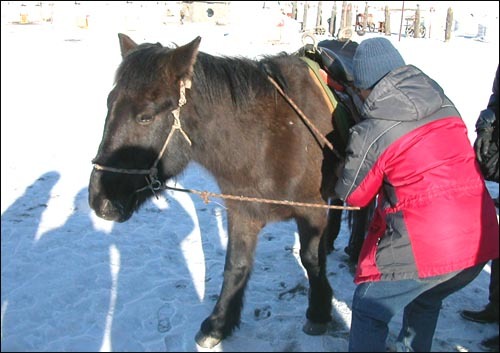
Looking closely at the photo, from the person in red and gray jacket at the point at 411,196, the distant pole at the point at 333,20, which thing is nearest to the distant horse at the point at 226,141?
the person in red and gray jacket at the point at 411,196

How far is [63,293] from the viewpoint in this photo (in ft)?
11.7

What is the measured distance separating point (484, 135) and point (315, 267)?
57.0 inches

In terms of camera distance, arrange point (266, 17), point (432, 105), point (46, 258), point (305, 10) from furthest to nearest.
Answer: point (266, 17), point (305, 10), point (46, 258), point (432, 105)

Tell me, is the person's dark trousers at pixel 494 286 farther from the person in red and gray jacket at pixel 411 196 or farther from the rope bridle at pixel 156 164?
the rope bridle at pixel 156 164

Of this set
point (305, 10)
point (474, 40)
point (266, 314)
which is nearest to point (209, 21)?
point (305, 10)

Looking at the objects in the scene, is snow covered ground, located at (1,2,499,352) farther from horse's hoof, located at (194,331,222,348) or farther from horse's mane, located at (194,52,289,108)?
horse's mane, located at (194,52,289,108)

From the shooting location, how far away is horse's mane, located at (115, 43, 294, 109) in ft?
7.64

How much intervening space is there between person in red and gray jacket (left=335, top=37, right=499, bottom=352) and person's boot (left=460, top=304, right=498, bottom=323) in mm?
1464

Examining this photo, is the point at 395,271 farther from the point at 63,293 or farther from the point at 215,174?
the point at 63,293

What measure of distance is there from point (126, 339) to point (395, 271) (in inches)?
82.3

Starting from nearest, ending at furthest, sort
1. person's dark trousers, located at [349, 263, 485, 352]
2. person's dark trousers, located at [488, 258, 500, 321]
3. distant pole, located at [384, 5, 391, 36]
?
person's dark trousers, located at [349, 263, 485, 352]
person's dark trousers, located at [488, 258, 500, 321]
distant pole, located at [384, 5, 391, 36]

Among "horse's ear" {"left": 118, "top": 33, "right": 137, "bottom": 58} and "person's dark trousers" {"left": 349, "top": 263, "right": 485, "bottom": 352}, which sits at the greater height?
"horse's ear" {"left": 118, "top": 33, "right": 137, "bottom": 58}

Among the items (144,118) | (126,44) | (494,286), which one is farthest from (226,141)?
(494,286)

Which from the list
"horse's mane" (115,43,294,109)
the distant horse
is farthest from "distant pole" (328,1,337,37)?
"horse's mane" (115,43,294,109)
